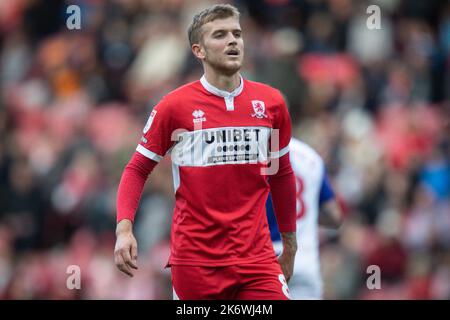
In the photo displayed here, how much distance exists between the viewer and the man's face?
7.55 m

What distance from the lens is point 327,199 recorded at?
9.57m

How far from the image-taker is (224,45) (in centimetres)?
755

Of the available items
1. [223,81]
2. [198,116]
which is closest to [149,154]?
[198,116]

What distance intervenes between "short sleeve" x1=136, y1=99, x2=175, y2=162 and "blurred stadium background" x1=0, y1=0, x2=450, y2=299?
5.26m

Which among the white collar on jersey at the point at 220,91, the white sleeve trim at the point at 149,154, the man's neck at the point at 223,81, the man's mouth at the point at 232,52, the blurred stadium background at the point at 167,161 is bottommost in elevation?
the blurred stadium background at the point at 167,161

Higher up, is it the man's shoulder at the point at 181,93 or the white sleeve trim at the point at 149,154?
the man's shoulder at the point at 181,93

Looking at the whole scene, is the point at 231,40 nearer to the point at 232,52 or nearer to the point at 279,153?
the point at 232,52

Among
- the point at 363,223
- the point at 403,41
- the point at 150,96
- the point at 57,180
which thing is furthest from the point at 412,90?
the point at 57,180

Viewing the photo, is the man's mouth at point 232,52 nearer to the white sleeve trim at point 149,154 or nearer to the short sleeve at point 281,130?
the short sleeve at point 281,130

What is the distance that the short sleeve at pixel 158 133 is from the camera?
7445 mm

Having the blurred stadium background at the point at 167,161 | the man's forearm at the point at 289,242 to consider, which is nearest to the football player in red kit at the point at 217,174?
the man's forearm at the point at 289,242

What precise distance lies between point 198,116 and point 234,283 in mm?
1048

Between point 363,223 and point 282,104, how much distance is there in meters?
5.84

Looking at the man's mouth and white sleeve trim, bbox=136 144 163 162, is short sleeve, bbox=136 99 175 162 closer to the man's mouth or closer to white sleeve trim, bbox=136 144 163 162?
white sleeve trim, bbox=136 144 163 162
